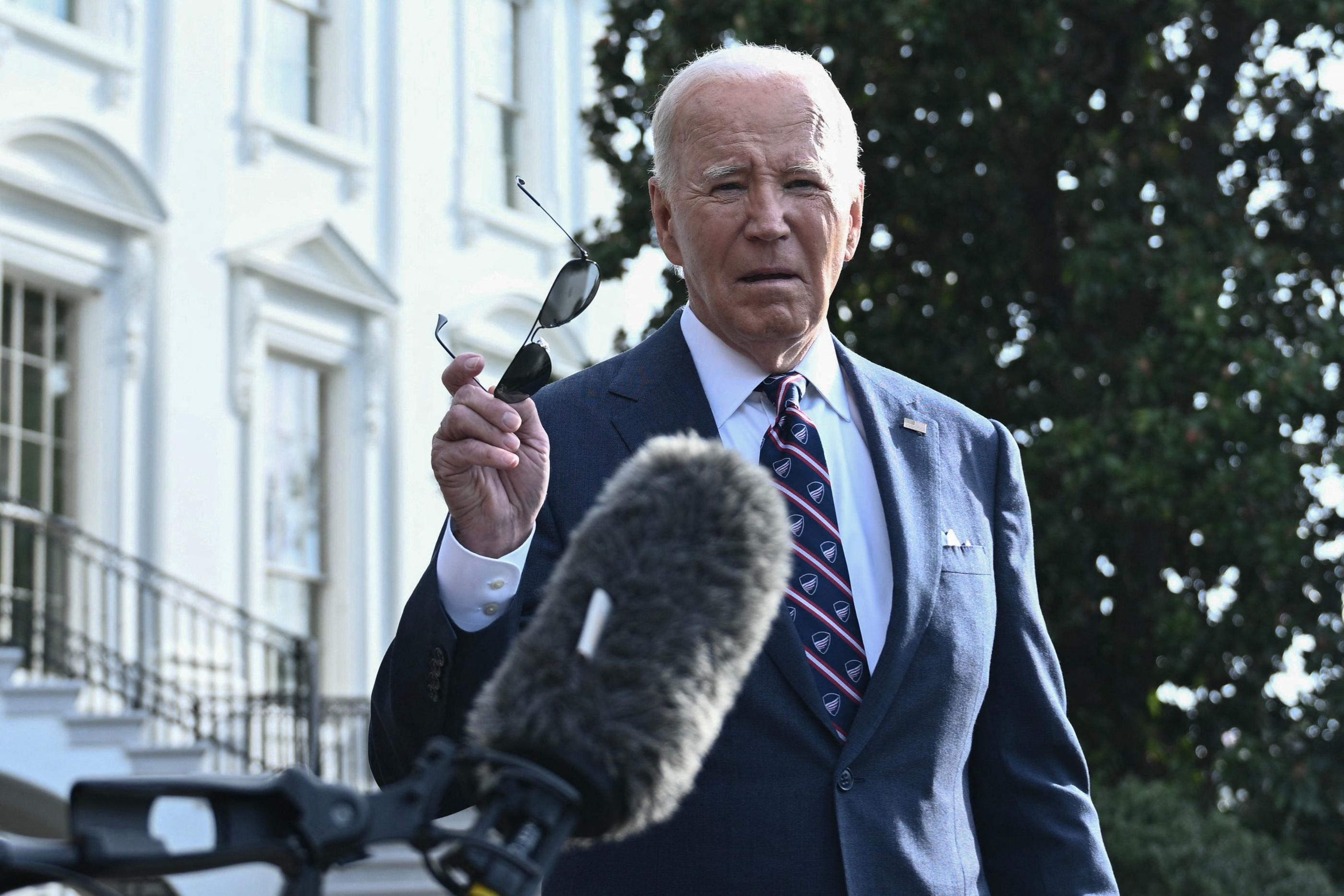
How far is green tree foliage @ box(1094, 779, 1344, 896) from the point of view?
393 inches

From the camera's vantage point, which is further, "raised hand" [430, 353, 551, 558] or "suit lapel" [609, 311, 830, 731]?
"suit lapel" [609, 311, 830, 731]

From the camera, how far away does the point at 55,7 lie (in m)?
14.9

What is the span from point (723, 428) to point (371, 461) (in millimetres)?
14867

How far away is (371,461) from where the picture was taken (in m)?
17.7

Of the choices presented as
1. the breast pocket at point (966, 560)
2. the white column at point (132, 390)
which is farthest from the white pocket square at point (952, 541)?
the white column at point (132, 390)

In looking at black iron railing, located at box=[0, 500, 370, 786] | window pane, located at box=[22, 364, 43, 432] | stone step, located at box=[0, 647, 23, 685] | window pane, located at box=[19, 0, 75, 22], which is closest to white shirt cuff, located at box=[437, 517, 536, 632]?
stone step, located at box=[0, 647, 23, 685]

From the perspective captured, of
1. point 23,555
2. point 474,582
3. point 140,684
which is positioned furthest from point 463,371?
point 23,555

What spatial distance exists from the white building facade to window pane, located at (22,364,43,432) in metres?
0.02

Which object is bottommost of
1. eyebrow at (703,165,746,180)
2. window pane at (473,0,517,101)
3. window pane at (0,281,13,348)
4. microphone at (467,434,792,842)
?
microphone at (467,434,792,842)

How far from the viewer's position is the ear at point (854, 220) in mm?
3330

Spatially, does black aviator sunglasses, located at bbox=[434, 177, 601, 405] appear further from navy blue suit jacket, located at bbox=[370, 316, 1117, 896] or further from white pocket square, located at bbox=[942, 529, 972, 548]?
white pocket square, located at bbox=[942, 529, 972, 548]

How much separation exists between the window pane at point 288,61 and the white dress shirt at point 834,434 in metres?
14.7

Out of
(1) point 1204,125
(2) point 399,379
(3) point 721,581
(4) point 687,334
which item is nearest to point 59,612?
(2) point 399,379

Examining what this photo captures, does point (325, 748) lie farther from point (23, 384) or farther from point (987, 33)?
point (987, 33)
